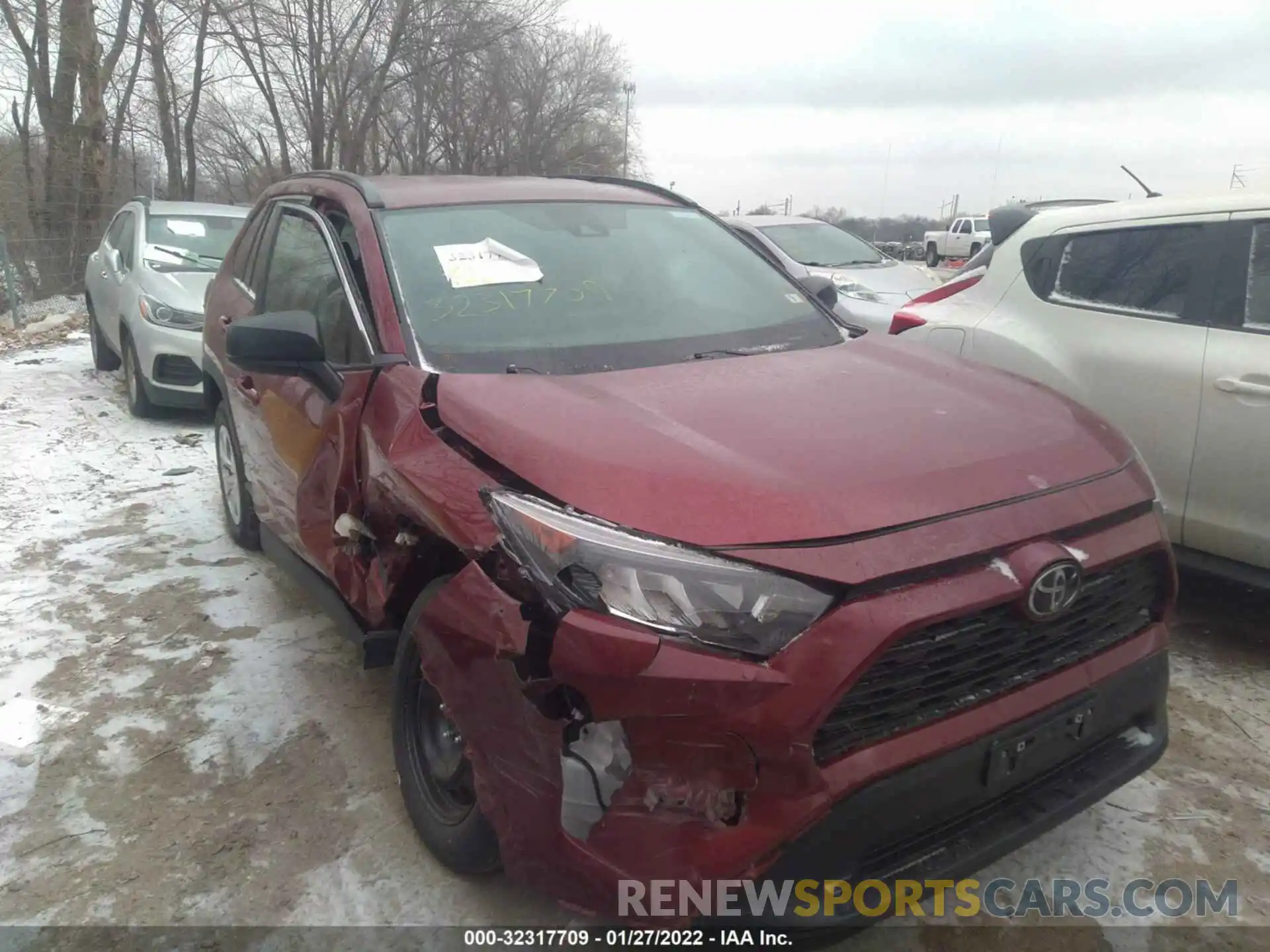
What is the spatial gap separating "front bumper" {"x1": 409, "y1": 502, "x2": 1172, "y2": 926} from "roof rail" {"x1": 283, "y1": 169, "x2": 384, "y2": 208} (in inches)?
65.2

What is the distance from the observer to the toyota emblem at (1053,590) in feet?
6.37

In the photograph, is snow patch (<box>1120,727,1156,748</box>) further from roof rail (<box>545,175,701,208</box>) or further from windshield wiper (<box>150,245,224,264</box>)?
windshield wiper (<box>150,245,224,264</box>)

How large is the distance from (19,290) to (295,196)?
12.0 meters

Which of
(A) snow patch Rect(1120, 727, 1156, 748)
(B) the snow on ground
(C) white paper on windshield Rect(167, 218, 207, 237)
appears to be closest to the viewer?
(A) snow patch Rect(1120, 727, 1156, 748)

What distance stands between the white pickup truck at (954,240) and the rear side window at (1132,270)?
31.2 m

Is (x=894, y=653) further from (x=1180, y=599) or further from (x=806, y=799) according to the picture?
(x=1180, y=599)

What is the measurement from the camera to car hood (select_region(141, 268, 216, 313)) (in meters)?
7.10

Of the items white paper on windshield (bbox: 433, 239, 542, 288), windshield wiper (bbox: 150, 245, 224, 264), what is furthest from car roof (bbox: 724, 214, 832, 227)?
white paper on windshield (bbox: 433, 239, 542, 288)

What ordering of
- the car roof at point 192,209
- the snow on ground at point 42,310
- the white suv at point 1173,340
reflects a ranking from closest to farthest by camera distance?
the white suv at point 1173,340
the car roof at point 192,209
the snow on ground at point 42,310

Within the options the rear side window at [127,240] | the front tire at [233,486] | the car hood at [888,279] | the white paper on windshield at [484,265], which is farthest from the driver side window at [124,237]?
the white paper on windshield at [484,265]

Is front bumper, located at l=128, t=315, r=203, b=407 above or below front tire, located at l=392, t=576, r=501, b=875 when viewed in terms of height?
above

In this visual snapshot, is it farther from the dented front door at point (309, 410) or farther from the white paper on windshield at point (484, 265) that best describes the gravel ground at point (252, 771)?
the white paper on windshield at point (484, 265)

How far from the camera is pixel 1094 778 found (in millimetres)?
2199

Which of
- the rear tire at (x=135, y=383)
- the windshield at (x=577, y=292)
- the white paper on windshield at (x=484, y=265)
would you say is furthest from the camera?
the rear tire at (x=135, y=383)
